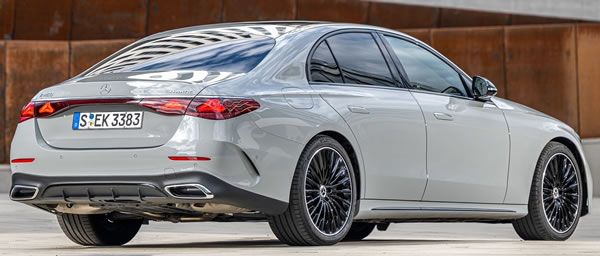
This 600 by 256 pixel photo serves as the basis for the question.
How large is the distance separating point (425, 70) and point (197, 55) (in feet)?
6.29

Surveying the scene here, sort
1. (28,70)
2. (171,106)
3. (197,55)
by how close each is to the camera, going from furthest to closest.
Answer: (28,70) < (197,55) < (171,106)

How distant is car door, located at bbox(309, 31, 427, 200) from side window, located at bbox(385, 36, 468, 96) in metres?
0.22

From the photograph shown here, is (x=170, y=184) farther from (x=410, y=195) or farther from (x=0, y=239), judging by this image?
(x=0, y=239)

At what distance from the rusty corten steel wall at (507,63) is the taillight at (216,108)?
12.4 metres

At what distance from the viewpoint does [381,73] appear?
939 cm

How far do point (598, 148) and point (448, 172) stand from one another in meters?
10.6

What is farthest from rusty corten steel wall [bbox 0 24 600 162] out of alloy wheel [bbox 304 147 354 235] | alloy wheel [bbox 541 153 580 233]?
alloy wheel [bbox 304 147 354 235]

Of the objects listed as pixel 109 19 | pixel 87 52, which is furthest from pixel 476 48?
pixel 87 52

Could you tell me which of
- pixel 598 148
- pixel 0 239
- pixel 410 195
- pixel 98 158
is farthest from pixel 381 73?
pixel 598 148

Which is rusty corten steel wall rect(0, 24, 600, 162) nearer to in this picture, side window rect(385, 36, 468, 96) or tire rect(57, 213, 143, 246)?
side window rect(385, 36, 468, 96)

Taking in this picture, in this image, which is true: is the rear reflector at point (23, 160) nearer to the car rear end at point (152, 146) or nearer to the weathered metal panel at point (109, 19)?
the car rear end at point (152, 146)

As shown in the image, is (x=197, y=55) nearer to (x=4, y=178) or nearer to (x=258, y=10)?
(x=4, y=178)

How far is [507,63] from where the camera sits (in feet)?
66.7

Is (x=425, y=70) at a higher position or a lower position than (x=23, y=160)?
higher
